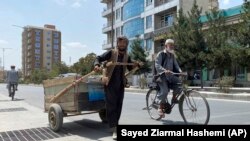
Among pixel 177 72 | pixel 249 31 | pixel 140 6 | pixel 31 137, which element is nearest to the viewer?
A: pixel 31 137

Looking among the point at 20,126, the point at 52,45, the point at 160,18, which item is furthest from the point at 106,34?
the point at 52,45

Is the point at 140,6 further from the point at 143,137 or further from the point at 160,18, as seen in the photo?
the point at 143,137

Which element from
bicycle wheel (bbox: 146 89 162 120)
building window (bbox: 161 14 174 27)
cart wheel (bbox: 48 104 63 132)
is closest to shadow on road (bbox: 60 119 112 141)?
cart wheel (bbox: 48 104 63 132)

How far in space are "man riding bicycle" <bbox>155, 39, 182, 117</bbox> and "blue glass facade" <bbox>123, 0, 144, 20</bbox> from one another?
167ft

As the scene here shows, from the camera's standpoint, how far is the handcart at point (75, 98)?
26.2 ft

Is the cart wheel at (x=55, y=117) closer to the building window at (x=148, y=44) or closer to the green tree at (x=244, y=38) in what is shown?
the green tree at (x=244, y=38)

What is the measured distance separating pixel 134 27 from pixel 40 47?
336ft

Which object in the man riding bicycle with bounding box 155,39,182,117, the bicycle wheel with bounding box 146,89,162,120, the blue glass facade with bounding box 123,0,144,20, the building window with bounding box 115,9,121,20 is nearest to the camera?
the man riding bicycle with bounding box 155,39,182,117

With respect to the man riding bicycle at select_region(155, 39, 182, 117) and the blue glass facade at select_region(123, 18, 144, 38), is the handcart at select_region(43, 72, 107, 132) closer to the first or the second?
the man riding bicycle at select_region(155, 39, 182, 117)

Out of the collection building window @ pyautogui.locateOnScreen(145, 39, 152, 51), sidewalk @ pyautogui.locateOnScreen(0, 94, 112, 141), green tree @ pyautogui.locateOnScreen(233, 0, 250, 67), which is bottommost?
sidewalk @ pyautogui.locateOnScreen(0, 94, 112, 141)

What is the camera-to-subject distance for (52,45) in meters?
162

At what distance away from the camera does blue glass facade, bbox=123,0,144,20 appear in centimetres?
5928

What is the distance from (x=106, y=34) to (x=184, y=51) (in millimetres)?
46866

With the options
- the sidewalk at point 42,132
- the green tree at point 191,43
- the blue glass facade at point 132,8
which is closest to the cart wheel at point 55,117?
the sidewalk at point 42,132
